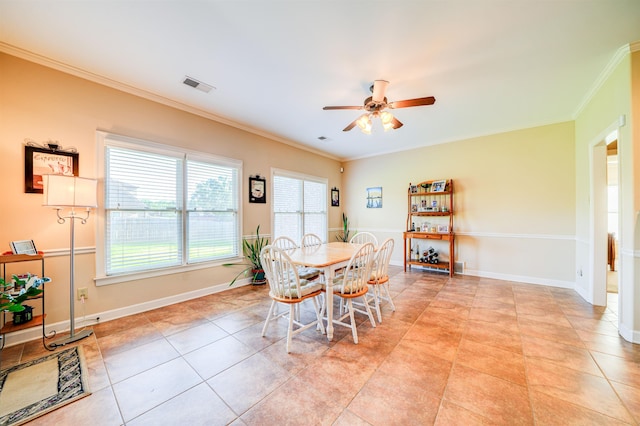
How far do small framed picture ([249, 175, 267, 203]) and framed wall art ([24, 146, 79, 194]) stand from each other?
224cm

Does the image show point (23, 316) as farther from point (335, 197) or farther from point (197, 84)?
point (335, 197)

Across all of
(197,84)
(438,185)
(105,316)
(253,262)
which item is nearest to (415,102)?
(197,84)

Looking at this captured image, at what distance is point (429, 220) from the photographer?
5.28 m

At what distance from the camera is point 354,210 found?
6430 mm

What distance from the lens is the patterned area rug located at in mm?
1513

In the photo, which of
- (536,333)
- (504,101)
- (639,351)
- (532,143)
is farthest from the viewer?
(532,143)

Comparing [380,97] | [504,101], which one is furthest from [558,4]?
[504,101]

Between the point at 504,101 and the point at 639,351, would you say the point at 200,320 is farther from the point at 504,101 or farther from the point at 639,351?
the point at 504,101

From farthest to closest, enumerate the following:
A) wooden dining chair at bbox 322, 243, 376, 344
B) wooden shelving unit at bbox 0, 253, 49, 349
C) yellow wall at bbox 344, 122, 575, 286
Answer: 1. yellow wall at bbox 344, 122, 575, 286
2. wooden dining chair at bbox 322, 243, 376, 344
3. wooden shelving unit at bbox 0, 253, 49, 349

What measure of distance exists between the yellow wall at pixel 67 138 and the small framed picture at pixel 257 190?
946 millimetres

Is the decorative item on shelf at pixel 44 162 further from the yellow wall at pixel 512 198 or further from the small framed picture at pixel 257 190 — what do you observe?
the yellow wall at pixel 512 198

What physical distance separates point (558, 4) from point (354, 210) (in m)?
4.95

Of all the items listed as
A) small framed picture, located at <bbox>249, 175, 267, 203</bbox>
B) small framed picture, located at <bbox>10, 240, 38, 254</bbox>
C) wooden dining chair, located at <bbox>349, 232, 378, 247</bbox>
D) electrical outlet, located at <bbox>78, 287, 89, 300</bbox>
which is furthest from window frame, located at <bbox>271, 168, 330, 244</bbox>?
small framed picture, located at <bbox>10, 240, 38, 254</bbox>

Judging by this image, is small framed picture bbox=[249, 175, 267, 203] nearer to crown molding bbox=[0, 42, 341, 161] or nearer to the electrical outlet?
crown molding bbox=[0, 42, 341, 161]
